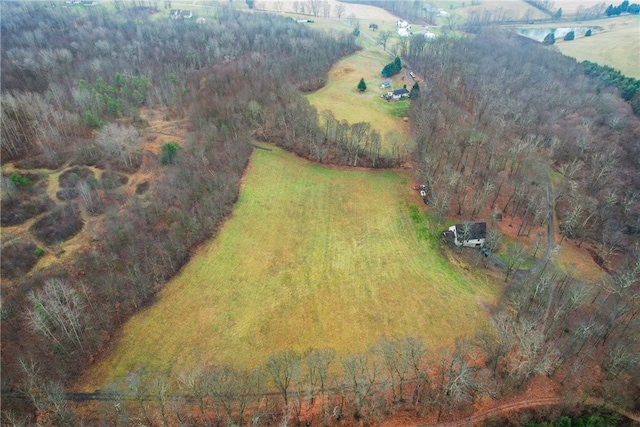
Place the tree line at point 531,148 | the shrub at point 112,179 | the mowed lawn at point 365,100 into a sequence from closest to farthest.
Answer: the tree line at point 531,148
the shrub at point 112,179
the mowed lawn at point 365,100

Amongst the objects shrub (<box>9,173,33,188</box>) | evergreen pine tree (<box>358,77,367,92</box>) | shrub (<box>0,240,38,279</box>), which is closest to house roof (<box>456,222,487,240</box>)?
shrub (<box>0,240,38,279</box>)

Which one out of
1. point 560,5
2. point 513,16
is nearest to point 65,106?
point 513,16

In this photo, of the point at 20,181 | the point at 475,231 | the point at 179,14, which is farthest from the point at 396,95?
the point at 179,14

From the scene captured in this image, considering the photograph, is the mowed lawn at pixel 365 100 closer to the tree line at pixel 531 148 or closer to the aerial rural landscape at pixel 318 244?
the aerial rural landscape at pixel 318 244

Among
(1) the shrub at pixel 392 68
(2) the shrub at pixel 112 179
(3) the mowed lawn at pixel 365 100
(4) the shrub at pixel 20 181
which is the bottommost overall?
(2) the shrub at pixel 112 179

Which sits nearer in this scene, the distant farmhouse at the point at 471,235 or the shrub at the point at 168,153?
the distant farmhouse at the point at 471,235

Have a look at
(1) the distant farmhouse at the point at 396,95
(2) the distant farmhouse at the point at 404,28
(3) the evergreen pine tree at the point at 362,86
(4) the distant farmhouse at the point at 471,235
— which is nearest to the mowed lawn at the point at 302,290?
(4) the distant farmhouse at the point at 471,235

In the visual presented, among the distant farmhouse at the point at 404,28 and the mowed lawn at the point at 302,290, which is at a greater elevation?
the distant farmhouse at the point at 404,28

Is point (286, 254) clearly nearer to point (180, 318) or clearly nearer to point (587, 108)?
point (180, 318)
